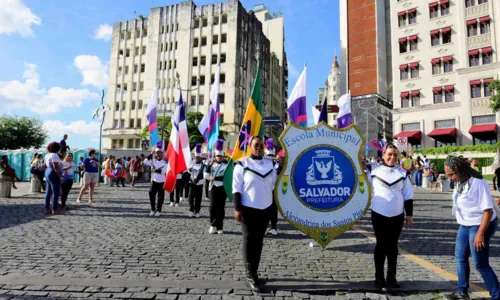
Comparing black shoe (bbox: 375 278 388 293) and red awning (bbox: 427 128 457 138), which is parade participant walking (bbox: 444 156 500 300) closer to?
black shoe (bbox: 375 278 388 293)

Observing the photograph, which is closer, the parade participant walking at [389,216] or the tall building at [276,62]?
the parade participant walking at [389,216]

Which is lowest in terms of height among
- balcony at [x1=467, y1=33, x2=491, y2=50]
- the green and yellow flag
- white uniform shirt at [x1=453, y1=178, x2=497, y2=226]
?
white uniform shirt at [x1=453, y1=178, x2=497, y2=226]

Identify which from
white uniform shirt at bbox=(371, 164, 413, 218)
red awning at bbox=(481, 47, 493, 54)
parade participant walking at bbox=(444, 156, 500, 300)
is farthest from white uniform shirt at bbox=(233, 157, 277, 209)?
red awning at bbox=(481, 47, 493, 54)

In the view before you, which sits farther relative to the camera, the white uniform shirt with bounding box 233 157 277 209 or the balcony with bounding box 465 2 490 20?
the balcony with bounding box 465 2 490 20

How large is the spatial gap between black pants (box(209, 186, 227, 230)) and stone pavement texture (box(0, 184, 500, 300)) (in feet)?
1.24

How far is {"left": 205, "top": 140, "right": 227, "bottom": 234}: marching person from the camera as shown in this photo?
7633mm

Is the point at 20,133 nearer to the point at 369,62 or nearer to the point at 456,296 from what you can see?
the point at 369,62

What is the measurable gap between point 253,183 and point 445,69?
40.2 meters

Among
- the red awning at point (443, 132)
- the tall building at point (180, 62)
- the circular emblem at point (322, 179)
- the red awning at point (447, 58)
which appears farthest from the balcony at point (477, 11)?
the circular emblem at point (322, 179)

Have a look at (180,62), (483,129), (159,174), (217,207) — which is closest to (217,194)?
(217,207)

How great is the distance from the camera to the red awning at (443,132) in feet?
115

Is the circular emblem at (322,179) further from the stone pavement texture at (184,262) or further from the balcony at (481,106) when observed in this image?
the balcony at (481,106)

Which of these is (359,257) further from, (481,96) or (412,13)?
(412,13)

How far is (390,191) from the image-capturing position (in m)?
4.22
